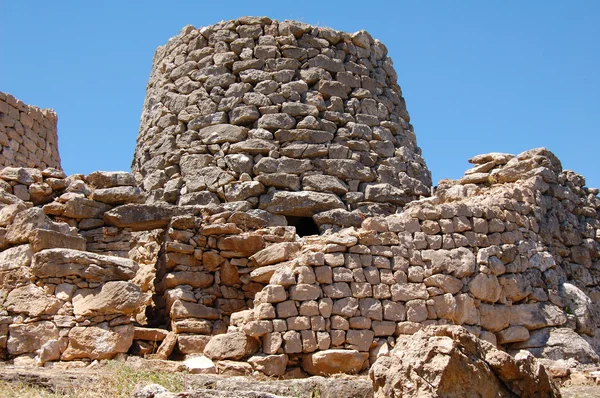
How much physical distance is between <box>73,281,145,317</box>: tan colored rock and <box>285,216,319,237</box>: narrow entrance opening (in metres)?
3.08

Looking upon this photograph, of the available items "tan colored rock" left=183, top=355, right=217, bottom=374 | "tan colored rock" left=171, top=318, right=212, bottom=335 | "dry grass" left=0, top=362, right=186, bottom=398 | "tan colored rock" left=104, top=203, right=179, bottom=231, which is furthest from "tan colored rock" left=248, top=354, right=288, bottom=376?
"tan colored rock" left=104, top=203, right=179, bottom=231

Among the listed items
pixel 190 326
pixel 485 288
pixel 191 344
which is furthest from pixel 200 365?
pixel 485 288

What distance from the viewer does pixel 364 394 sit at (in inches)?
227

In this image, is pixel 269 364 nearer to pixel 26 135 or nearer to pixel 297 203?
pixel 297 203

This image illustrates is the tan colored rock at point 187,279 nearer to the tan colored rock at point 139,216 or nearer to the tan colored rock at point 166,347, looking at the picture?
the tan colored rock at point 139,216

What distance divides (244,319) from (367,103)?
4361mm

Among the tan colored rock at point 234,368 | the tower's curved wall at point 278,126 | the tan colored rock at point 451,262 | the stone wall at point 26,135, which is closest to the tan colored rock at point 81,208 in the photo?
the tower's curved wall at point 278,126

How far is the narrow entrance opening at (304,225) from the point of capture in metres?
10.3

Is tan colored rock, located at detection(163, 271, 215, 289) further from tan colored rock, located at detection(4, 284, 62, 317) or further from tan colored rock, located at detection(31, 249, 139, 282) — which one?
tan colored rock, located at detection(4, 284, 62, 317)

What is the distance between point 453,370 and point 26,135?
9548mm

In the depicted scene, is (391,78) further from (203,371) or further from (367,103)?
(203,371)

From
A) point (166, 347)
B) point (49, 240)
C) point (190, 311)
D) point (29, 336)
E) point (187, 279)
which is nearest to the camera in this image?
point (29, 336)

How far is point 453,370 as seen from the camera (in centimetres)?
500

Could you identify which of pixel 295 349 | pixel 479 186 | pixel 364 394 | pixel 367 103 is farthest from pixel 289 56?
pixel 364 394
